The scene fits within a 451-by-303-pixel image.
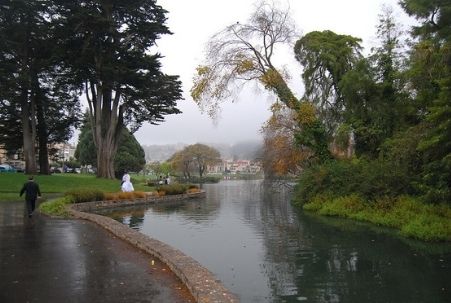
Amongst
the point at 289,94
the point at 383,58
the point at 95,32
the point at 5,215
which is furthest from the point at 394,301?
the point at 95,32

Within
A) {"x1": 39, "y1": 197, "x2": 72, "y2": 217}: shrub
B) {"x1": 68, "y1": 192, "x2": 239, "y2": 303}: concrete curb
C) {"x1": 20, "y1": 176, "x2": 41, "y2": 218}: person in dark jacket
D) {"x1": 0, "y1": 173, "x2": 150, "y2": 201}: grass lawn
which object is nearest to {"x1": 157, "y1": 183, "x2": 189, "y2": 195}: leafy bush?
{"x1": 0, "y1": 173, "x2": 150, "y2": 201}: grass lawn

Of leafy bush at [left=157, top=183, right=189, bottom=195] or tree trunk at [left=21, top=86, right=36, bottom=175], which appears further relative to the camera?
tree trunk at [left=21, top=86, right=36, bottom=175]

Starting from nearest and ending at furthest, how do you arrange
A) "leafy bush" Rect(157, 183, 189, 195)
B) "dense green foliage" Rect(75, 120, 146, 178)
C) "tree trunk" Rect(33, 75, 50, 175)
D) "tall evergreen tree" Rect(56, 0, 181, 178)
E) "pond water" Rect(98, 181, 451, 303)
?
"pond water" Rect(98, 181, 451, 303) → "leafy bush" Rect(157, 183, 189, 195) → "tall evergreen tree" Rect(56, 0, 181, 178) → "tree trunk" Rect(33, 75, 50, 175) → "dense green foliage" Rect(75, 120, 146, 178)

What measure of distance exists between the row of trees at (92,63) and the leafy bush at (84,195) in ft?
47.4

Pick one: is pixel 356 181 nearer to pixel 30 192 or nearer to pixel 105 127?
pixel 30 192

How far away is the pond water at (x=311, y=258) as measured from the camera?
354 inches

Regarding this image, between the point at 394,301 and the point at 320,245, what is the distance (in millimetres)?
6302

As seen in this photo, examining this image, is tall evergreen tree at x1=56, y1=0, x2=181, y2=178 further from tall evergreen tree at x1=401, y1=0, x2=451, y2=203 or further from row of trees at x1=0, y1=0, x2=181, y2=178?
tall evergreen tree at x1=401, y1=0, x2=451, y2=203

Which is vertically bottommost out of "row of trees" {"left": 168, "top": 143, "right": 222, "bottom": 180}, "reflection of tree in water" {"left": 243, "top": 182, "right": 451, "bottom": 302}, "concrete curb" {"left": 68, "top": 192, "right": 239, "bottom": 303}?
"reflection of tree in water" {"left": 243, "top": 182, "right": 451, "bottom": 302}

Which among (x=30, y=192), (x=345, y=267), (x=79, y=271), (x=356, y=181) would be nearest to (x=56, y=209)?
(x=30, y=192)

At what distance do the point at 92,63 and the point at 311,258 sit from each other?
3118cm

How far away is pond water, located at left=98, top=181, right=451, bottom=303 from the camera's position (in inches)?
354

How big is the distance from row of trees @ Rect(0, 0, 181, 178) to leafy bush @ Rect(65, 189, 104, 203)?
47.4 feet

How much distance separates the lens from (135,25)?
135 feet
